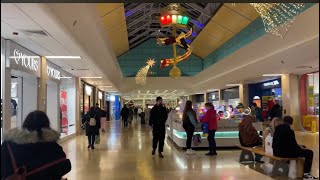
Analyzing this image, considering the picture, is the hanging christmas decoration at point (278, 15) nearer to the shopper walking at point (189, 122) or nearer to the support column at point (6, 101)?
the support column at point (6, 101)

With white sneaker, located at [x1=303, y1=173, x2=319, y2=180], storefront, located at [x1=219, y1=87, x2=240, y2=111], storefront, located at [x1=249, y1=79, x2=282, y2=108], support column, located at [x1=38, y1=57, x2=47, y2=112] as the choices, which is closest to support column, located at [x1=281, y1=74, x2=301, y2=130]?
storefront, located at [x1=249, y1=79, x2=282, y2=108]

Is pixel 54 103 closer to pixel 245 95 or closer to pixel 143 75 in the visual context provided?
Answer: pixel 143 75

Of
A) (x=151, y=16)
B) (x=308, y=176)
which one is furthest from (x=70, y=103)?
(x=151, y=16)

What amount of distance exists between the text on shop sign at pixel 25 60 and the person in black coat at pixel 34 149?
4.99 meters

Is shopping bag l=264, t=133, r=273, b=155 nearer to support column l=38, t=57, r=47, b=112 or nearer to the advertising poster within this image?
support column l=38, t=57, r=47, b=112

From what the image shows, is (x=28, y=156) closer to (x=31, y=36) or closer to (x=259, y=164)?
(x=31, y=36)

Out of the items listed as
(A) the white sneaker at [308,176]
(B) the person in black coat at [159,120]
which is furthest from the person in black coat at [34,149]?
(B) the person in black coat at [159,120]

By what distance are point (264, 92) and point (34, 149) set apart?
22.4m

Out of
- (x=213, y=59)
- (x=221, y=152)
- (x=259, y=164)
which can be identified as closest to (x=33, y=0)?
(x=259, y=164)

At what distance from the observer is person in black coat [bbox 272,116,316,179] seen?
6102 mm

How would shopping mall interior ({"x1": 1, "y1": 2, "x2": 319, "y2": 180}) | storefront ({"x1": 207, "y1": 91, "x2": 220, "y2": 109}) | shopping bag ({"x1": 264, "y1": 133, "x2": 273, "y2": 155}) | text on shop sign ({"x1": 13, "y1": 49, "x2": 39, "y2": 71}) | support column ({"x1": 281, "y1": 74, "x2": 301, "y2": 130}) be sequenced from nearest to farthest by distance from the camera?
shopping mall interior ({"x1": 1, "y1": 2, "x2": 319, "y2": 180}) → shopping bag ({"x1": 264, "y1": 133, "x2": 273, "y2": 155}) → text on shop sign ({"x1": 13, "y1": 49, "x2": 39, "y2": 71}) → support column ({"x1": 281, "y1": 74, "x2": 301, "y2": 130}) → storefront ({"x1": 207, "y1": 91, "x2": 220, "y2": 109})

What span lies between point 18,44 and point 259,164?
5588mm

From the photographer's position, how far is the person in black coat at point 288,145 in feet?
20.0

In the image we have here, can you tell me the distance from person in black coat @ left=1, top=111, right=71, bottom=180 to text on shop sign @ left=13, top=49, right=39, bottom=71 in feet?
16.4
